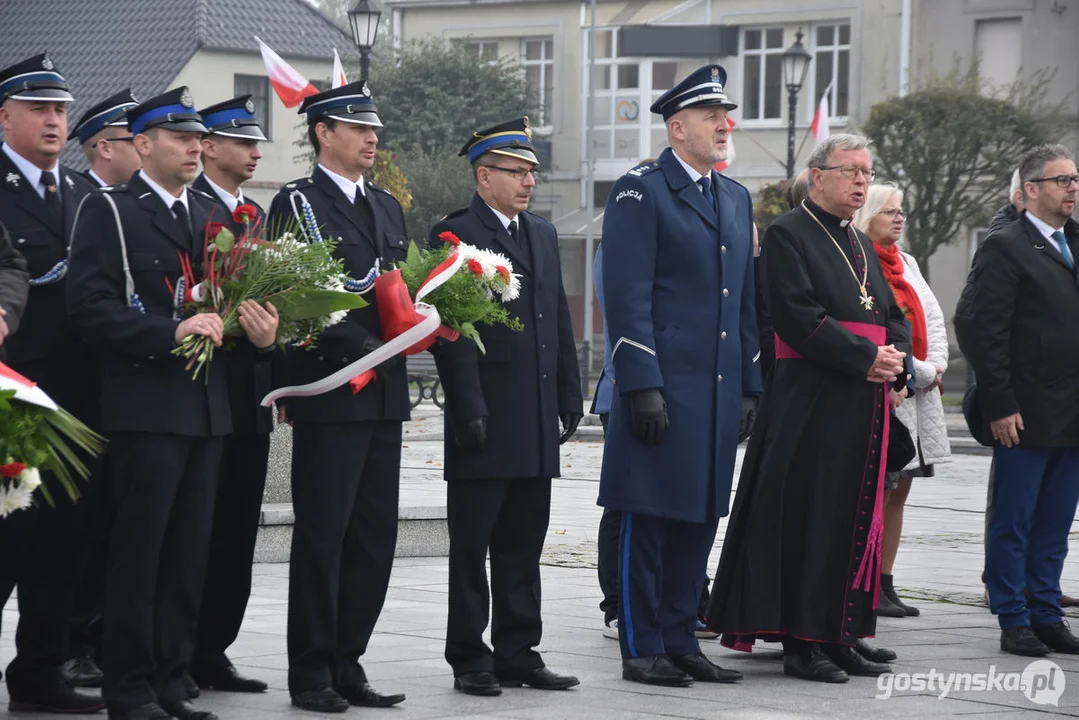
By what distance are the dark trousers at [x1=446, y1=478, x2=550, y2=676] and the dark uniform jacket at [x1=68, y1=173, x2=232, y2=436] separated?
1.19 m

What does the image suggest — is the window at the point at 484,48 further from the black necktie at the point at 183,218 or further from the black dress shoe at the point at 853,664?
the black necktie at the point at 183,218

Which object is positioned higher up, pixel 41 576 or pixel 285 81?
pixel 285 81

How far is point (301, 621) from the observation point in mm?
6547

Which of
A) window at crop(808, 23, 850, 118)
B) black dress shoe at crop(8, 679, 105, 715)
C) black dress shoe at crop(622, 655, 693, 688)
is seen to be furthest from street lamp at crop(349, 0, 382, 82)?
window at crop(808, 23, 850, 118)

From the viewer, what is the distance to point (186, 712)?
6133mm

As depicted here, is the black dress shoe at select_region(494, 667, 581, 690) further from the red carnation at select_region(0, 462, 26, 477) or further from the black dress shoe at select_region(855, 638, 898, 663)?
the red carnation at select_region(0, 462, 26, 477)

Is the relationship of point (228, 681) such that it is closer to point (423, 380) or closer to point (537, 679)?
point (537, 679)

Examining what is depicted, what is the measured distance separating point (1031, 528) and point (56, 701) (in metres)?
4.58

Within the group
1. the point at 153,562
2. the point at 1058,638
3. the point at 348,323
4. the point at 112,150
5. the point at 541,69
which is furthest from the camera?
the point at 541,69

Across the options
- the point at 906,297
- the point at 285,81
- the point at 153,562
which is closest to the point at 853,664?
the point at 906,297

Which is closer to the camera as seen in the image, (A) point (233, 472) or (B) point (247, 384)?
(B) point (247, 384)

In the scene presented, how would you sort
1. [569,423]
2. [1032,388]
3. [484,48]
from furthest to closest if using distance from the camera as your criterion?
[484,48], [1032,388], [569,423]

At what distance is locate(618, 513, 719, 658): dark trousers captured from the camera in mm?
7250

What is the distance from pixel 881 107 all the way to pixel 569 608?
84.5 feet
